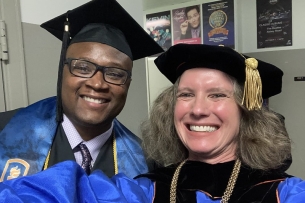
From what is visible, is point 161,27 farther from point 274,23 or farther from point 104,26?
point 104,26

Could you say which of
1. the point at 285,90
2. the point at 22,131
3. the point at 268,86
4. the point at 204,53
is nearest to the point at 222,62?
the point at 204,53

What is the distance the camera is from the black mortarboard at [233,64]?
1061 millimetres

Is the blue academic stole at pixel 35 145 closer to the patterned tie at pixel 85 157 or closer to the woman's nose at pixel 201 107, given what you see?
the patterned tie at pixel 85 157

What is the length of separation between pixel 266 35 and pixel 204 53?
1.90 m

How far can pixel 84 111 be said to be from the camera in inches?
47.3

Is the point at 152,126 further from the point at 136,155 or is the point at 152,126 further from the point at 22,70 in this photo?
the point at 22,70

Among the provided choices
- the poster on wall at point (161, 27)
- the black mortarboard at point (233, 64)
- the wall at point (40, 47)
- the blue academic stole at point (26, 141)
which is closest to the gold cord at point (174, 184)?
the black mortarboard at point (233, 64)

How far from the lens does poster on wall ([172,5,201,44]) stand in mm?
3027

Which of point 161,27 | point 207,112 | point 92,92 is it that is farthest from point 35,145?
point 161,27

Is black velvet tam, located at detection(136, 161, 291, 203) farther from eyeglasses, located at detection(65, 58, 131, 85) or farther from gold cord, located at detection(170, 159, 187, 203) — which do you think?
eyeglasses, located at detection(65, 58, 131, 85)

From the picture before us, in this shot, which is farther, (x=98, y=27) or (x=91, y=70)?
(x=98, y=27)

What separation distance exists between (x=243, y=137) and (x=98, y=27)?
70 centimetres

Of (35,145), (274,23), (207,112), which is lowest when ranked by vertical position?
(35,145)

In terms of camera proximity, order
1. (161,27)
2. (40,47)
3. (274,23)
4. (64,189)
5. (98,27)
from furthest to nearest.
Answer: (161,27) → (274,23) → (40,47) → (98,27) → (64,189)
